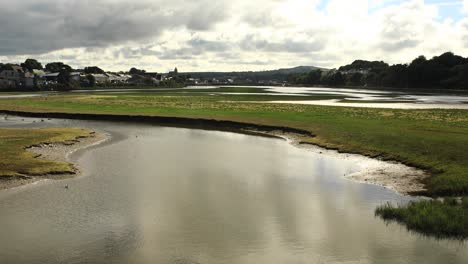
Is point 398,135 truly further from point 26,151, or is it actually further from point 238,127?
point 26,151

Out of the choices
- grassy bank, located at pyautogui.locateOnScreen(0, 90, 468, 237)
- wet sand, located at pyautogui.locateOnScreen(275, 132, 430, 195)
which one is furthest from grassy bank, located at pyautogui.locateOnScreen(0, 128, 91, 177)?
grassy bank, located at pyautogui.locateOnScreen(0, 90, 468, 237)

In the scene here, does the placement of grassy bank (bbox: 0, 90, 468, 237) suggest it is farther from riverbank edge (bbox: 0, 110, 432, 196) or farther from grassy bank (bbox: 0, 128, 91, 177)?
grassy bank (bbox: 0, 128, 91, 177)

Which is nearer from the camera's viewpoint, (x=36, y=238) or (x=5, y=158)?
(x=36, y=238)

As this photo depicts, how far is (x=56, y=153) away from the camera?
1620 inches

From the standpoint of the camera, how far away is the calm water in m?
18.6

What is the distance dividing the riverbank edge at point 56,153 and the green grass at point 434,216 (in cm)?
2145

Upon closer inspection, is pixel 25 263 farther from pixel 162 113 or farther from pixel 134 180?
pixel 162 113

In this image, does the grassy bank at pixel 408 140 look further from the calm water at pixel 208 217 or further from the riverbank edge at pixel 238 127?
the calm water at pixel 208 217

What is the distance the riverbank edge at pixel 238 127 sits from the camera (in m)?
32.1

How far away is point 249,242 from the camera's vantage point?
19.8 meters

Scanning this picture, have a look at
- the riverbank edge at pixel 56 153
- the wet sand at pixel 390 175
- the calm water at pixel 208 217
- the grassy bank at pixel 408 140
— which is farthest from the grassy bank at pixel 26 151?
the grassy bank at pixel 408 140

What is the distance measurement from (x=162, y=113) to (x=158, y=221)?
53325 millimetres

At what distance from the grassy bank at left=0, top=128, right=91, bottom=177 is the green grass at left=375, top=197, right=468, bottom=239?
22.3 meters

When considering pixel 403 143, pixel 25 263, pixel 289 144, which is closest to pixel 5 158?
pixel 25 263
